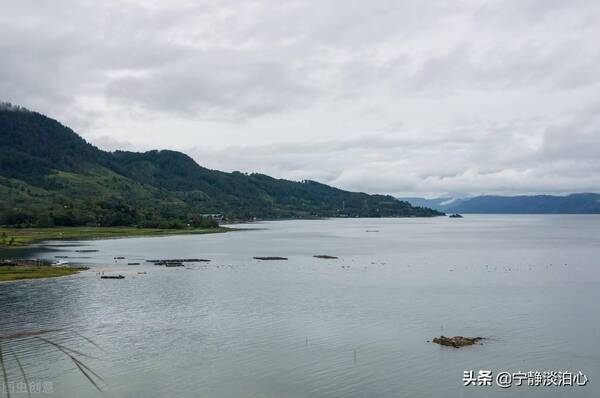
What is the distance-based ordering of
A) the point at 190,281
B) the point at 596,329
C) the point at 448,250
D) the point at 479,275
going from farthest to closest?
A: the point at 448,250 < the point at 479,275 < the point at 190,281 < the point at 596,329

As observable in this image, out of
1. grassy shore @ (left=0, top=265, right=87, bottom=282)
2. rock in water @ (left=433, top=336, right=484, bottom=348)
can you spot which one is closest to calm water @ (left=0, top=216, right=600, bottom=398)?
rock in water @ (left=433, top=336, right=484, bottom=348)

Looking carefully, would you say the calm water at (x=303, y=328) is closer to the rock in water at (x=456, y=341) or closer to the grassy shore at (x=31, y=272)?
the rock in water at (x=456, y=341)

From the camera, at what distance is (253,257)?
147875 mm

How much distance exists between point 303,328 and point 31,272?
65.4 m

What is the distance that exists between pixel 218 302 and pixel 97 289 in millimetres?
22791

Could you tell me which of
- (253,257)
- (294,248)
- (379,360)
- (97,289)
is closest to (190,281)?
(97,289)

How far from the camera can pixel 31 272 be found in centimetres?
10169

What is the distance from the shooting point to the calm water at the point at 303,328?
43.6 metres

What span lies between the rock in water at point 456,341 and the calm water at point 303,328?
119 centimetres

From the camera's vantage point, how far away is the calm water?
43.6 meters

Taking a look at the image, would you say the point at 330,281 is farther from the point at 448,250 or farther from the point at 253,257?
the point at 448,250

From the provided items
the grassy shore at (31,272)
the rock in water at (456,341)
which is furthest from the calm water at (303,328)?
the grassy shore at (31,272)

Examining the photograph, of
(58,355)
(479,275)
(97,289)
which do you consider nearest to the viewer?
(58,355)

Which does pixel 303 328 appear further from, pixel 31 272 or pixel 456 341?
pixel 31 272
